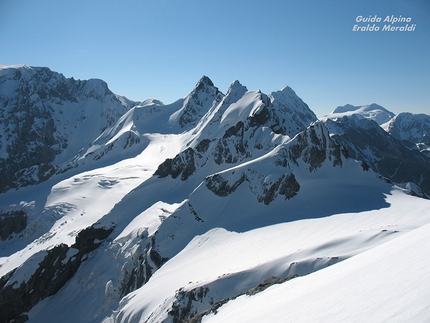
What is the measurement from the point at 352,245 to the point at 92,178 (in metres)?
79.8

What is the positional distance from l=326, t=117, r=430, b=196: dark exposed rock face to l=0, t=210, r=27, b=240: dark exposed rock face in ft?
375

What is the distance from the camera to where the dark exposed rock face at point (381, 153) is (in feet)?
395

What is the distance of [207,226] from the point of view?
4312cm

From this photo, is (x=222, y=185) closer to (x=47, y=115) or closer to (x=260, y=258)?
(x=260, y=258)

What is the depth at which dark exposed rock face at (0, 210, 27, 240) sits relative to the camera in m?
75.7

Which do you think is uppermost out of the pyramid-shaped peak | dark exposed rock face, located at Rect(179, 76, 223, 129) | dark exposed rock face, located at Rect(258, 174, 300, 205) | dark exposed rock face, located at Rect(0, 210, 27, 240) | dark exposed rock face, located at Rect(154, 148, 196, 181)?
the pyramid-shaped peak

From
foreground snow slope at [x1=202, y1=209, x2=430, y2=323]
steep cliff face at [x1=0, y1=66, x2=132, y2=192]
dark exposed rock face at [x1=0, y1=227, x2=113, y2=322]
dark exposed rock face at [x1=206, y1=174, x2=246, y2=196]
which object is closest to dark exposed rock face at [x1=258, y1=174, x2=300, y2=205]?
dark exposed rock face at [x1=206, y1=174, x2=246, y2=196]

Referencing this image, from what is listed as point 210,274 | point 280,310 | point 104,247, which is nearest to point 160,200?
point 104,247

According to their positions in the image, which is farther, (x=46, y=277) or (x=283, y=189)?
(x=46, y=277)

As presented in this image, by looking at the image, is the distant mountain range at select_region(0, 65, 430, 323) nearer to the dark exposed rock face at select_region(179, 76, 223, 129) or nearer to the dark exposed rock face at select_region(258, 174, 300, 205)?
the dark exposed rock face at select_region(258, 174, 300, 205)

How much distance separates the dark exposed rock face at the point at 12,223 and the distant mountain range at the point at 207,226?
1.07ft

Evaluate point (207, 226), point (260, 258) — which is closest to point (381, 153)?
point (207, 226)

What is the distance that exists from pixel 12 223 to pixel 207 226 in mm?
64492

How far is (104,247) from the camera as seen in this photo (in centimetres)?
5038
